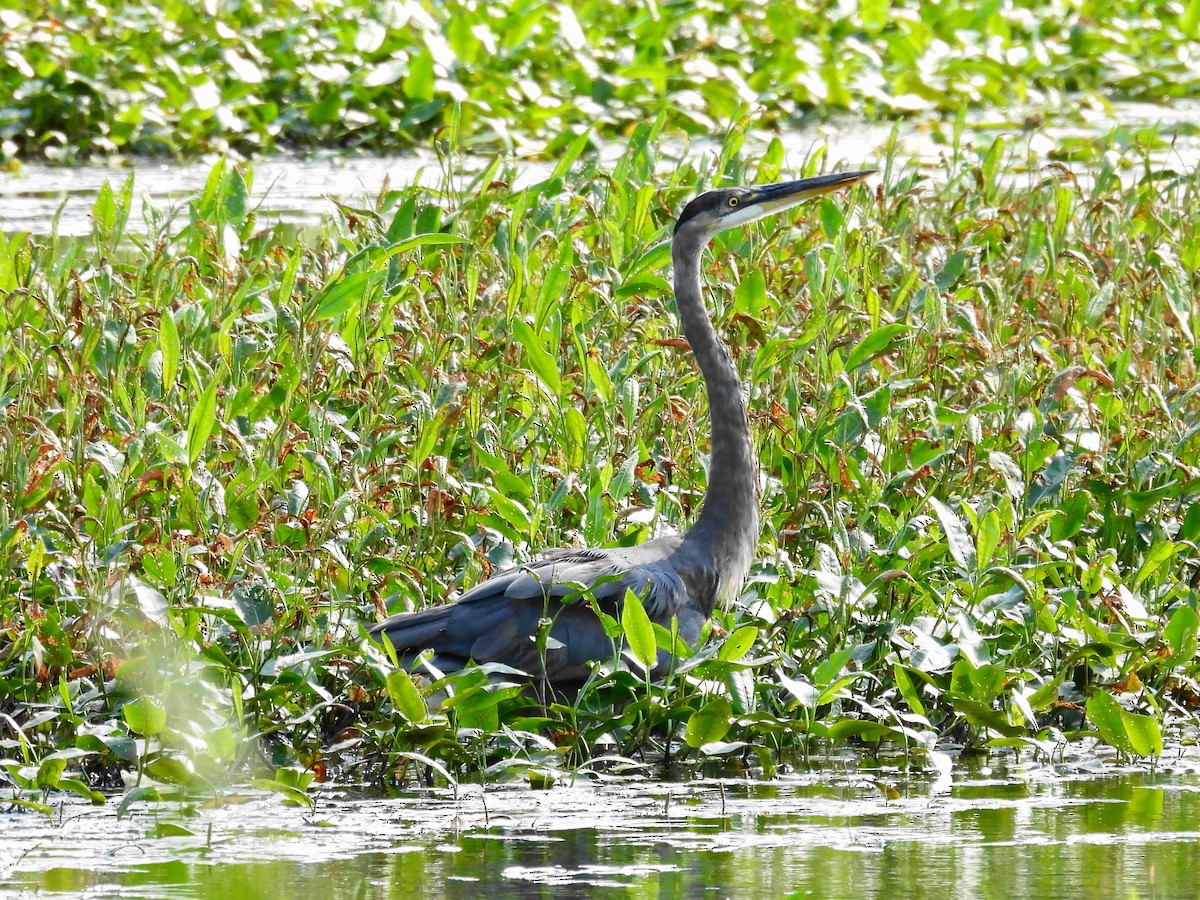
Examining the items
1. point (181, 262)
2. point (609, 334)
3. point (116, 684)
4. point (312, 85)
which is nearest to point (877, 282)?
point (609, 334)

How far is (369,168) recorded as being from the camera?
36.4ft

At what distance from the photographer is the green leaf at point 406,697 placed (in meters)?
4.27

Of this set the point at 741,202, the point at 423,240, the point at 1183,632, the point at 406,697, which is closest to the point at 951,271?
the point at 741,202

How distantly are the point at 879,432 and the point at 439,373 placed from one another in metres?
1.35

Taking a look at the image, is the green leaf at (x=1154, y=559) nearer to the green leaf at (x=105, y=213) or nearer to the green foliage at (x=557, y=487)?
the green foliage at (x=557, y=487)

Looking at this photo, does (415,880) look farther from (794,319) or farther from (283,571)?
(794,319)

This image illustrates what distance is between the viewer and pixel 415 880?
3766 millimetres

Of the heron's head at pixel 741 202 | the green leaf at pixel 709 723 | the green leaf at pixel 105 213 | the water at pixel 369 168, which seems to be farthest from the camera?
the water at pixel 369 168

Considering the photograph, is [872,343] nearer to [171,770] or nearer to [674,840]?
[674,840]

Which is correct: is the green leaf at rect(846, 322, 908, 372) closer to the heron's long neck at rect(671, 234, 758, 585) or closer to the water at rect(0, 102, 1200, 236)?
the heron's long neck at rect(671, 234, 758, 585)

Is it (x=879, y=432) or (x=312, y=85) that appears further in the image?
(x=312, y=85)

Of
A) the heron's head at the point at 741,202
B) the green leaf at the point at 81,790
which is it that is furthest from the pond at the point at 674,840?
the heron's head at the point at 741,202

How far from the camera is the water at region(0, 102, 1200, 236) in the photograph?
9898 mm

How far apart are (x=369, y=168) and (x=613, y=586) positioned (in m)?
6.80
